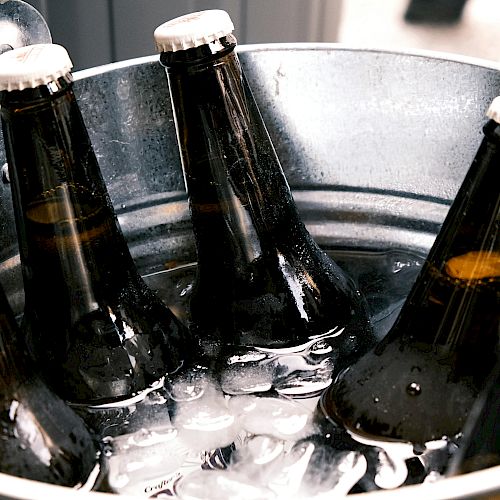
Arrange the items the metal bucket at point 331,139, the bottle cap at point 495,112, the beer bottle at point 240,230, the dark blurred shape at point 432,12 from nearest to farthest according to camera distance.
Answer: the bottle cap at point 495,112 < the beer bottle at point 240,230 < the metal bucket at point 331,139 < the dark blurred shape at point 432,12

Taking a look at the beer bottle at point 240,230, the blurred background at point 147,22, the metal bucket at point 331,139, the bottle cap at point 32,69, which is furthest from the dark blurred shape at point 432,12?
the bottle cap at point 32,69

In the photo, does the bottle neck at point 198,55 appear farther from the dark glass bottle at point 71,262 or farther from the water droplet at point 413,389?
the water droplet at point 413,389

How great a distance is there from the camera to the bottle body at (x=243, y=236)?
17.8 inches

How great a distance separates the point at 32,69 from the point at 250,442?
0.24 meters

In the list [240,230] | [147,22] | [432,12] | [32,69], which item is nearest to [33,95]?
[32,69]

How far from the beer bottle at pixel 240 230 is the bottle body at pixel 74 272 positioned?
5cm

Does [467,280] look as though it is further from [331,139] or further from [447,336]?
[331,139]

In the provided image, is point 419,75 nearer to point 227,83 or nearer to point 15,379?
point 227,83

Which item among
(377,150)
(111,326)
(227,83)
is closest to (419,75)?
(377,150)

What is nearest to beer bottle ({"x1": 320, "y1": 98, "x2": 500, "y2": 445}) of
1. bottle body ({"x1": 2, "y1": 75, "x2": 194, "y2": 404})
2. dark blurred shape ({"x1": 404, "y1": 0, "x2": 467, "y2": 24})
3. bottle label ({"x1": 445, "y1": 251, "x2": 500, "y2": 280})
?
bottle label ({"x1": 445, "y1": 251, "x2": 500, "y2": 280})

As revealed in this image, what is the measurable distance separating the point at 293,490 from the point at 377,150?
0.35 m

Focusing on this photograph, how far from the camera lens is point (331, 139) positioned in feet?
2.18

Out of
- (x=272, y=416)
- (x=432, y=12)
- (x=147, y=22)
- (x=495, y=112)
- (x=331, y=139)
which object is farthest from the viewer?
(x=432, y=12)

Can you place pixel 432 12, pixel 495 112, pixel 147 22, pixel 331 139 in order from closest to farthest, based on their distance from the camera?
pixel 495 112 < pixel 331 139 < pixel 147 22 < pixel 432 12
